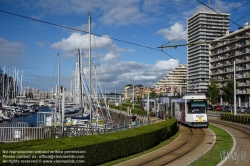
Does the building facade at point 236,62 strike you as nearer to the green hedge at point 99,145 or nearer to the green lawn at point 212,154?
the green lawn at point 212,154

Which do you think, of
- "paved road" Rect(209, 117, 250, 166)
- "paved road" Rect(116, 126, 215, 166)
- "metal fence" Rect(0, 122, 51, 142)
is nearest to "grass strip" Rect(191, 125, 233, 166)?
"paved road" Rect(209, 117, 250, 166)

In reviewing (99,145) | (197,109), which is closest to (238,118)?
(197,109)

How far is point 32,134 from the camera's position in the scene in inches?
875

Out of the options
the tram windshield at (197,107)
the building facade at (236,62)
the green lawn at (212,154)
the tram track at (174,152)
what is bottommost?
the tram track at (174,152)

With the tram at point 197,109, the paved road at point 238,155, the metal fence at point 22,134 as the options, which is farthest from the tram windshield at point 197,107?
the metal fence at point 22,134

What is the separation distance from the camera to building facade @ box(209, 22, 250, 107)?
90.4m

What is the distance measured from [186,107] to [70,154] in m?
21.2

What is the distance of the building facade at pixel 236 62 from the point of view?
90375 millimetres

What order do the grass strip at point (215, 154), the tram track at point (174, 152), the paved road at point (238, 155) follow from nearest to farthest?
1. the paved road at point (238, 155)
2. the grass strip at point (215, 154)
3. the tram track at point (174, 152)

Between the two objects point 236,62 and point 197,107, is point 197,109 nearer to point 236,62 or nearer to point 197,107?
point 197,107

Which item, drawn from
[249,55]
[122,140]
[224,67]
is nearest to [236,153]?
[122,140]

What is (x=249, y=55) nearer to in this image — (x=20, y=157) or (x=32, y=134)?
(x=32, y=134)

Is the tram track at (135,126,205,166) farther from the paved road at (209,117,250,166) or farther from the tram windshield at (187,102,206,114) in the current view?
the tram windshield at (187,102,206,114)

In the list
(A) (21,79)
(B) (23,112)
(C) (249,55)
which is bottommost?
(B) (23,112)
